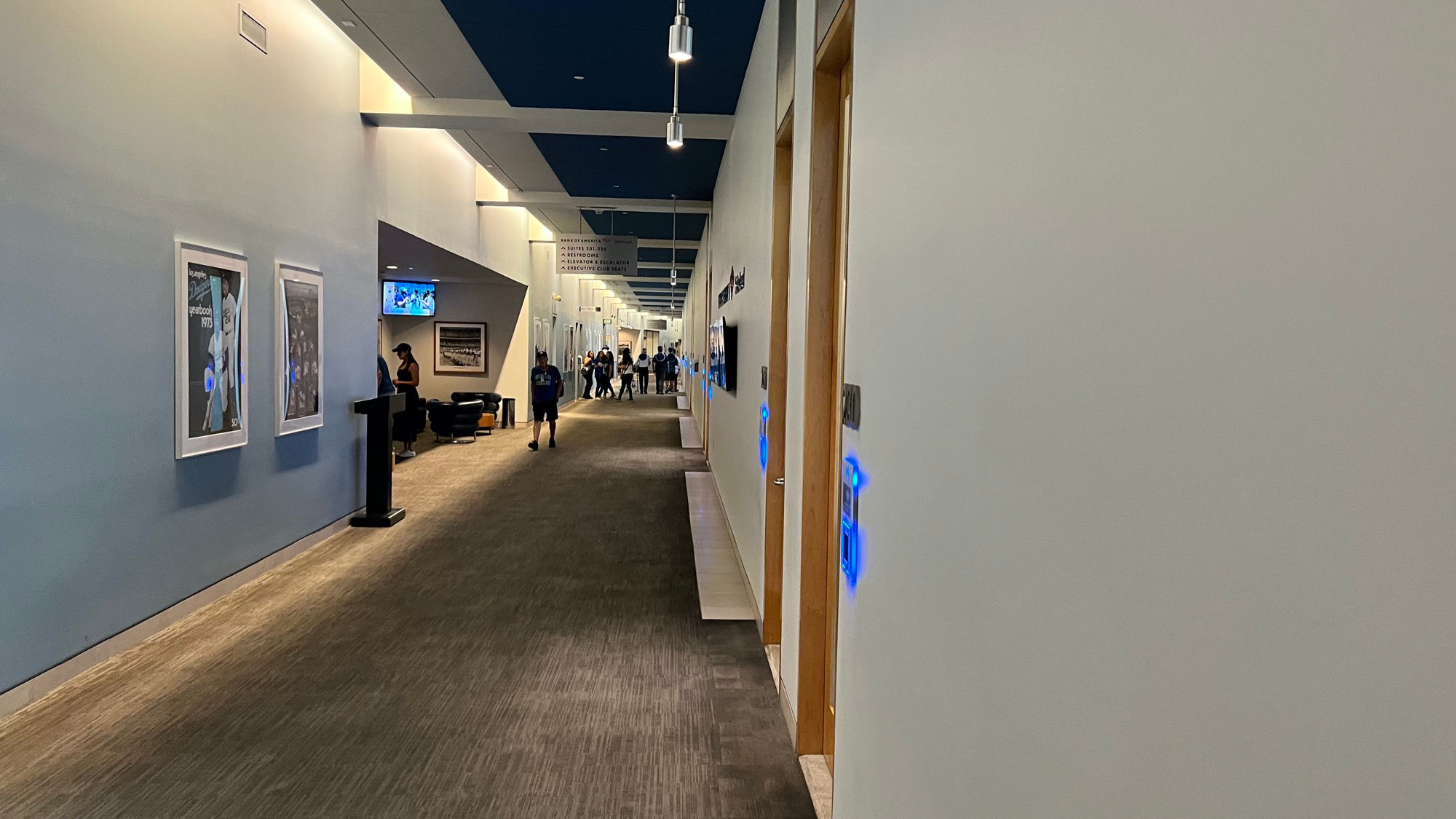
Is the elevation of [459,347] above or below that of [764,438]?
above

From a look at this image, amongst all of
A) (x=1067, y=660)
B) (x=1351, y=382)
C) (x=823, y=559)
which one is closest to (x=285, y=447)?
(x=823, y=559)

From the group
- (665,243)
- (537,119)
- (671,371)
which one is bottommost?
(671,371)

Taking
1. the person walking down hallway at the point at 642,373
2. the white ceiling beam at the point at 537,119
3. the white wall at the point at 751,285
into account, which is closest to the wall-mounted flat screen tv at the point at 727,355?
the white wall at the point at 751,285

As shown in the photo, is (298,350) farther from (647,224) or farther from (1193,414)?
(647,224)

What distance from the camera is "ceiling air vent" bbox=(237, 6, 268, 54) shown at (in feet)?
18.9

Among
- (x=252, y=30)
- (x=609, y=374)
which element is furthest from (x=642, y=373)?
(x=252, y=30)

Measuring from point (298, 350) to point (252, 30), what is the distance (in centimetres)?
217

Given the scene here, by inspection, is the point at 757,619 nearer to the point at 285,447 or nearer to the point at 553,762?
Result: the point at 553,762

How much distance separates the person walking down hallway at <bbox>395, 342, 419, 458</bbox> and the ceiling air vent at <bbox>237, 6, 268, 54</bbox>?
21.6ft

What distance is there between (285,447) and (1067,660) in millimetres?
6549

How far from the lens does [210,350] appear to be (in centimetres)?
542

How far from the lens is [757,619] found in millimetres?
5387

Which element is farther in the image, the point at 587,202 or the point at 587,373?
the point at 587,373

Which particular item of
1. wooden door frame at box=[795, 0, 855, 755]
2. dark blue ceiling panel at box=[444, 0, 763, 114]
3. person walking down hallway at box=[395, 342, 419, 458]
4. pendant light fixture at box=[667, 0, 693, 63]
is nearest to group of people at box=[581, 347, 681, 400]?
person walking down hallway at box=[395, 342, 419, 458]
